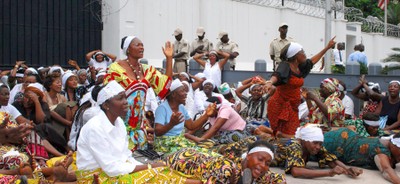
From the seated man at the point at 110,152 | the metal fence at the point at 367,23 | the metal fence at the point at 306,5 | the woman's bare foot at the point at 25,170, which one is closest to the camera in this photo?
the seated man at the point at 110,152

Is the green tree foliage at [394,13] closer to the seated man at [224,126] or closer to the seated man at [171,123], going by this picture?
the seated man at [224,126]

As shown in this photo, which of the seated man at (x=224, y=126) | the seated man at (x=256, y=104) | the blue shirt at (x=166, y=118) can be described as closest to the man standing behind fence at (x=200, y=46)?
the seated man at (x=256, y=104)

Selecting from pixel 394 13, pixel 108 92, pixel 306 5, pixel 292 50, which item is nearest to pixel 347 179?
pixel 292 50

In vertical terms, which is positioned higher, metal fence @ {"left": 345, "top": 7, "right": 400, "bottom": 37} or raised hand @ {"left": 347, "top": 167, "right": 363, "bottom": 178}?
metal fence @ {"left": 345, "top": 7, "right": 400, "bottom": 37}

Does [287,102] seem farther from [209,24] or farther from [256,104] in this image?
→ [209,24]

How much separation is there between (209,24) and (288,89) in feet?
37.8

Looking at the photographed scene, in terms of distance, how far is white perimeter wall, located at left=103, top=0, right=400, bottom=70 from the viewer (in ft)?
57.2

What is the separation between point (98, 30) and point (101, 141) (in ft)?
40.0

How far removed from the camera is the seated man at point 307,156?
24.7ft

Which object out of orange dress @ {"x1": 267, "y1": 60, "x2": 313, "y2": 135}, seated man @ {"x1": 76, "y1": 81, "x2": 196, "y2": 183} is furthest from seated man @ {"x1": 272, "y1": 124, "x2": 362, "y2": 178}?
seated man @ {"x1": 76, "y1": 81, "x2": 196, "y2": 183}

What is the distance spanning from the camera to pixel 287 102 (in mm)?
8492

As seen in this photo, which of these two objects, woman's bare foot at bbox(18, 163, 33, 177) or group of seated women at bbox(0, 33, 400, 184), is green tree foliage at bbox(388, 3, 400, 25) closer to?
group of seated women at bbox(0, 33, 400, 184)

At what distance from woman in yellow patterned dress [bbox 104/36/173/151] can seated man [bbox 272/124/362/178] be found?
1.39 m

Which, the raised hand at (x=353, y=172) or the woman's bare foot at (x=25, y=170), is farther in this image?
the raised hand at (x=353, y=172)
